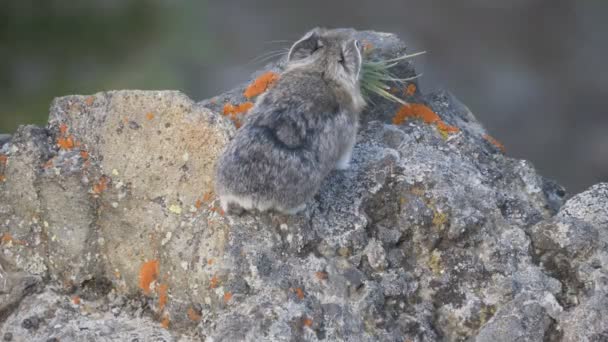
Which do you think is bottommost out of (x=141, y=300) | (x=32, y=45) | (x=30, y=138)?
(x=141, y=300)

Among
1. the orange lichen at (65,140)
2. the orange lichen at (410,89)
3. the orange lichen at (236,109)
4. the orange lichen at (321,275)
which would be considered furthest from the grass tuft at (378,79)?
the orange lichen at (65,140)

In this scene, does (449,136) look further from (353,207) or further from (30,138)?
(30,138)

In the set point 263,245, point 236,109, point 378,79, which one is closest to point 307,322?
point 263,245

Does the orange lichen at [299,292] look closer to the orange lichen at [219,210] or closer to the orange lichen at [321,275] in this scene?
the orange lichen at [321,275]

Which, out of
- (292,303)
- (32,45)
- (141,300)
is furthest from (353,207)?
(32,45)

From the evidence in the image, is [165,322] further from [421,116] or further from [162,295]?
[421,116]

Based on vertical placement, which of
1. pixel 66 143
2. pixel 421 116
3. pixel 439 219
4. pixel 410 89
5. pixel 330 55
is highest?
pixel 330 55
